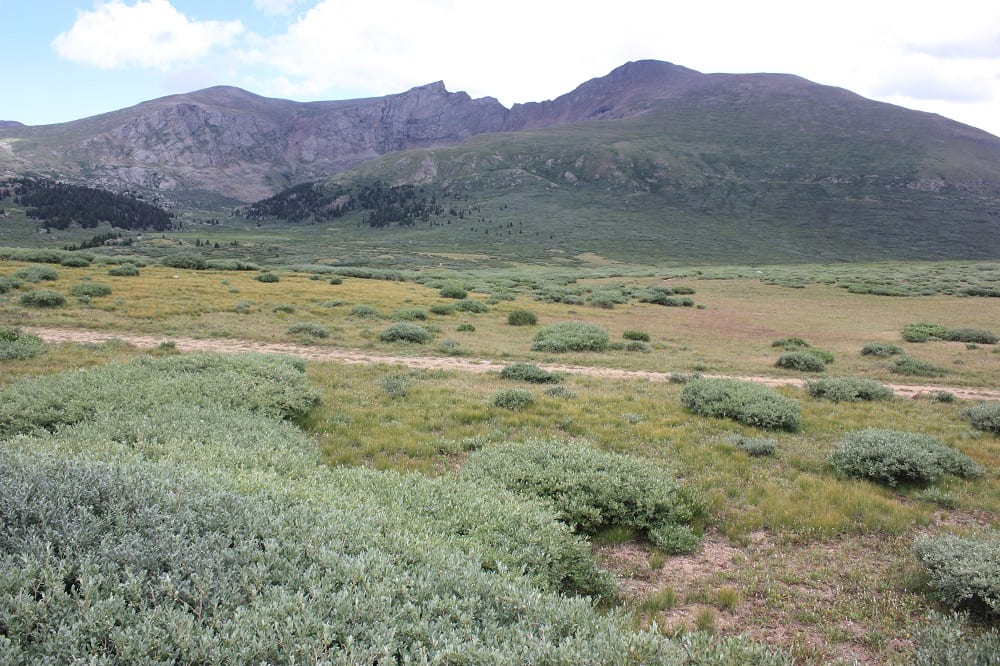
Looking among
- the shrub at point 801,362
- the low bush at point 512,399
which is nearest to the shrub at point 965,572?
the low bush at point 512,399

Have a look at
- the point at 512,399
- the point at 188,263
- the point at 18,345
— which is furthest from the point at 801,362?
the point at 188,263

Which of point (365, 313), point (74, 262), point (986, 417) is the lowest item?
point (986, 417)

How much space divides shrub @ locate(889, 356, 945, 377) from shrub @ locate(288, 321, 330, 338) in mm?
24682

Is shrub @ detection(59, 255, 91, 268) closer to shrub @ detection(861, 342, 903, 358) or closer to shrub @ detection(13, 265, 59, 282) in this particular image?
shrub @ detection(13, 265, 59, 282)

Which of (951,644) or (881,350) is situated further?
(881,350)

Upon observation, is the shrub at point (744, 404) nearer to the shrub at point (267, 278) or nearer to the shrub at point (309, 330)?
the shrub at point (309, 330)

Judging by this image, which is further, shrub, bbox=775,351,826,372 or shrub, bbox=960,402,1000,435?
shrub, bbox=775,351,826,372

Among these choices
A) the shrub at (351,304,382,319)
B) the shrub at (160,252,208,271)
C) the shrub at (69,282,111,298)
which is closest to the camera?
the shrub at (69,282,111,298)

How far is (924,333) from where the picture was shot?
3089 cm

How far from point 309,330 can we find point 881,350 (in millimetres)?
27725

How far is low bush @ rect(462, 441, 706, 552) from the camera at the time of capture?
7.48m

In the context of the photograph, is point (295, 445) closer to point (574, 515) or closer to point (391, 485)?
point (391, 485)

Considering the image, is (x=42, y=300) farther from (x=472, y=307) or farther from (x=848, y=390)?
(x=848, y=390)

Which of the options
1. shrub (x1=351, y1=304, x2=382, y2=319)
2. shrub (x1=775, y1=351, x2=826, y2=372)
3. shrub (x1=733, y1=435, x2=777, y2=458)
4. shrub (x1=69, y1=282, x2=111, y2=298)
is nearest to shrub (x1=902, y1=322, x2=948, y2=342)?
shrub (x1=775, y1=351, x2=826, y2=372)
